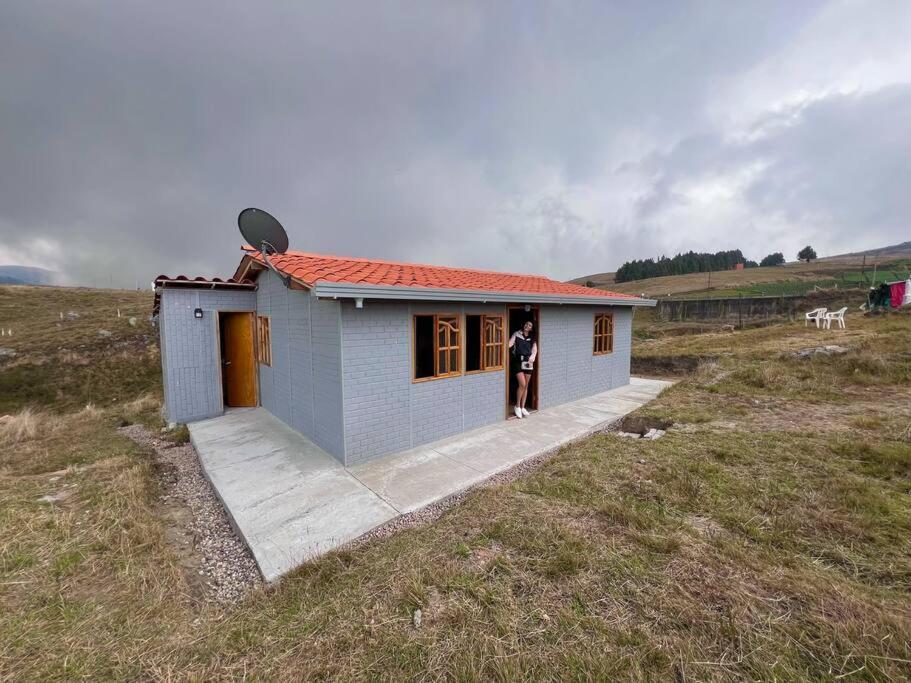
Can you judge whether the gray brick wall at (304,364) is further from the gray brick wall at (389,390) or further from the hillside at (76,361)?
the hillside at (76,361)

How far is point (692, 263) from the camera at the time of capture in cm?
6212

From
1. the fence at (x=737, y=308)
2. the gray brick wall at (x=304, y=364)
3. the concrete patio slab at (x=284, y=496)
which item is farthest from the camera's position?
the fence at (x=737, y=308)

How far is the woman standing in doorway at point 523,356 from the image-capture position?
652cm

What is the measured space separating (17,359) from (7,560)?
21.3m

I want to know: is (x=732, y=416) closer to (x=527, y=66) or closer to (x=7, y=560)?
(x=7, y=560)

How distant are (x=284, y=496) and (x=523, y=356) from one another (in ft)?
14.5

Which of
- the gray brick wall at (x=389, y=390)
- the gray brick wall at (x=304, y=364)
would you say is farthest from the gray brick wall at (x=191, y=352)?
the gray brick wall at (x=389, y=390)

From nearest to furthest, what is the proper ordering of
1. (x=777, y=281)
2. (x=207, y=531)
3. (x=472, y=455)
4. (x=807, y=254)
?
(x=207, y=531) → (x=472, y=455) → (x=777, y=281) → (x=807, y=254)

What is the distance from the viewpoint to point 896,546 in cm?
274

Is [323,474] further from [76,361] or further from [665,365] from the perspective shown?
[76,361]

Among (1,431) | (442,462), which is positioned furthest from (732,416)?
(1,431)

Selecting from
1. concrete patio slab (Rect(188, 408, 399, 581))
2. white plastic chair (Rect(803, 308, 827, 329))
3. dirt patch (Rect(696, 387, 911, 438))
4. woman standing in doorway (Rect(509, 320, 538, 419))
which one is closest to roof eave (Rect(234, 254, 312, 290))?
concrete patio slab (Rect(188, 408, 399, 581))

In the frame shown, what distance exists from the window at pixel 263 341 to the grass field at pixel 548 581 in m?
2.68

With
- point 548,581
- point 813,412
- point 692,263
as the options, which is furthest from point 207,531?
point 692,263
